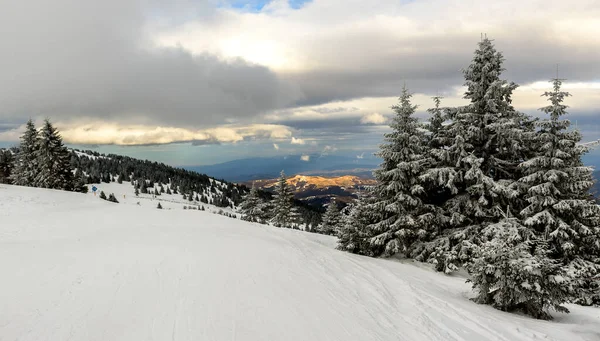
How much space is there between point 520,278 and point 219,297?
901cm

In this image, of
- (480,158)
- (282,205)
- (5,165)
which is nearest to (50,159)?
(5,165)

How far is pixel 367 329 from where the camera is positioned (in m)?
6.65

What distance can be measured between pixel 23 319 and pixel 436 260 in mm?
16180

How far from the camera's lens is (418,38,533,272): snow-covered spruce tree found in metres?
15.8

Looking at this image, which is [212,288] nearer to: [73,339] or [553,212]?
[73,339]

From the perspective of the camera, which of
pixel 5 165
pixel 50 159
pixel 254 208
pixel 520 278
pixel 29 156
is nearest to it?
pixel 520 278

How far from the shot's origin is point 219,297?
7.07 meters

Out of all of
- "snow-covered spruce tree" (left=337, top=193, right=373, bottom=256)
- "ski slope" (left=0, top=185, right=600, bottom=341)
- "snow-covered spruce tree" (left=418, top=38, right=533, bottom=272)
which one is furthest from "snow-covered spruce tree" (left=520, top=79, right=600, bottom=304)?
"snow-covered spruce tree" (left=337, top=193, right=373, bottom=256)

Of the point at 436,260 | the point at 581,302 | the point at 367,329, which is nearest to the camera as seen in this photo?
the point at 367,329

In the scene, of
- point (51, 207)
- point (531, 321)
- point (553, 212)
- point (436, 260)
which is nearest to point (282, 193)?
point (51, 207)

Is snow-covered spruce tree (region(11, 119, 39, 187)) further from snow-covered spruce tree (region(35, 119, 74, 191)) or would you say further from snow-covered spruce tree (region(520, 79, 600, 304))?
snow-covered spruce tree (region(520, 79, 600, 304))

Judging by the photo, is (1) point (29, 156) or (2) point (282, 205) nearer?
(1) point (29, 156)

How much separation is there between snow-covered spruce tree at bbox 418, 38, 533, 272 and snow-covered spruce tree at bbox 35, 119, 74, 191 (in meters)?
A: 38.9

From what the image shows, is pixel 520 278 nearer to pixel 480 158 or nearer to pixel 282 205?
pixel 480 158
